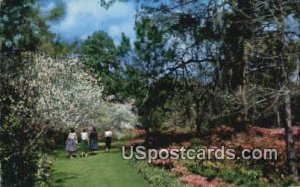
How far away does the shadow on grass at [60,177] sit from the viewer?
22.0 meters

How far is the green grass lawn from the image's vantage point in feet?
71.9

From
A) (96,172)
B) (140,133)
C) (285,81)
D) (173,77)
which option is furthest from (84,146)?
(285,81)

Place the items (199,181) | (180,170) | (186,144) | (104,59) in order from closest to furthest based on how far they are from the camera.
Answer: (199,181), (180,170), (186,144), (104,59)

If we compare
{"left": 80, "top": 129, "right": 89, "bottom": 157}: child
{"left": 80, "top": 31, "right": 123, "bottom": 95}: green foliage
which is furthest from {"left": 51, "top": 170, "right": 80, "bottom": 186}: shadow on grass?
{"left": 80, "top": 31, "right": 123, "bottom": 95}: green foliage

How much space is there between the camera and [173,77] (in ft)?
98.6

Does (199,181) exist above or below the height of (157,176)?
below

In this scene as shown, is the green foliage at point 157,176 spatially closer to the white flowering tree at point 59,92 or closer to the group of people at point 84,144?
the group of people at point 84,144

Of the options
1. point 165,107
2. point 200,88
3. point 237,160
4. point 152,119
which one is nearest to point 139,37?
point 152,119

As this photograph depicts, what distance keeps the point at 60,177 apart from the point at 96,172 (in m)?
1.62

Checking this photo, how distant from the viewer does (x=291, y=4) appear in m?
18.0

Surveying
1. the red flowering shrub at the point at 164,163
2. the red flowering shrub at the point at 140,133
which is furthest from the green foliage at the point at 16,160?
the red flowering shrub at the point at 140,133

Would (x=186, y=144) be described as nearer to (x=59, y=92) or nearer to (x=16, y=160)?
(x=16, y=160)

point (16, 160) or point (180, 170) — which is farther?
point (180, 170)

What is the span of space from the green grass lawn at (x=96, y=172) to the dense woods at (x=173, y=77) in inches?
61.0
